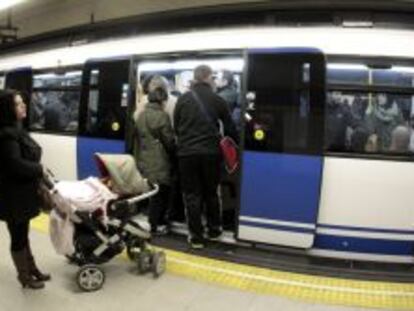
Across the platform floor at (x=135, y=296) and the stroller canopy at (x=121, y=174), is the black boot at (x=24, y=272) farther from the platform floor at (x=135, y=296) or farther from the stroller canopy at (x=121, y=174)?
the stroller canopy at (x=121, y=174)

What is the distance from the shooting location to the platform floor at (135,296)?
3.59m

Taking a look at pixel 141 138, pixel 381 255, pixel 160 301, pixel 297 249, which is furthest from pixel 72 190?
pixel 381 255

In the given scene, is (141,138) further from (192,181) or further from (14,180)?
(14,180)

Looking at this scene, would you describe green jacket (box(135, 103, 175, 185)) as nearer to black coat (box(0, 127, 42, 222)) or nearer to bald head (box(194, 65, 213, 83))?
bald head (box(194, 65, 213, 83))

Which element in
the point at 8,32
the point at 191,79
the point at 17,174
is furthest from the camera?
the point at 8,32

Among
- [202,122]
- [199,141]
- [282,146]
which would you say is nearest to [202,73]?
[202,122]

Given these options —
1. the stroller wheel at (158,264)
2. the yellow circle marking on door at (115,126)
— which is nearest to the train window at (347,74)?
the stroller wheel at (158,264)

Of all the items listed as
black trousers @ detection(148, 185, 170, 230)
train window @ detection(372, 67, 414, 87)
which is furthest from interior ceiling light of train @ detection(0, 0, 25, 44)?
train window @ detection(372, 67, 414, 87)

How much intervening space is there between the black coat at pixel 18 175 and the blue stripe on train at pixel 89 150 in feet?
7.79

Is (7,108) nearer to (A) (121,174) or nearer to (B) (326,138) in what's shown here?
(A) (121,174)

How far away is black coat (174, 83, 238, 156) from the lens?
470cm

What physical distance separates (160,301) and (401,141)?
2.34 m

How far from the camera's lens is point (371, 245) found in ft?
14.8

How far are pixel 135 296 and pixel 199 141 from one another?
1.52 metres
